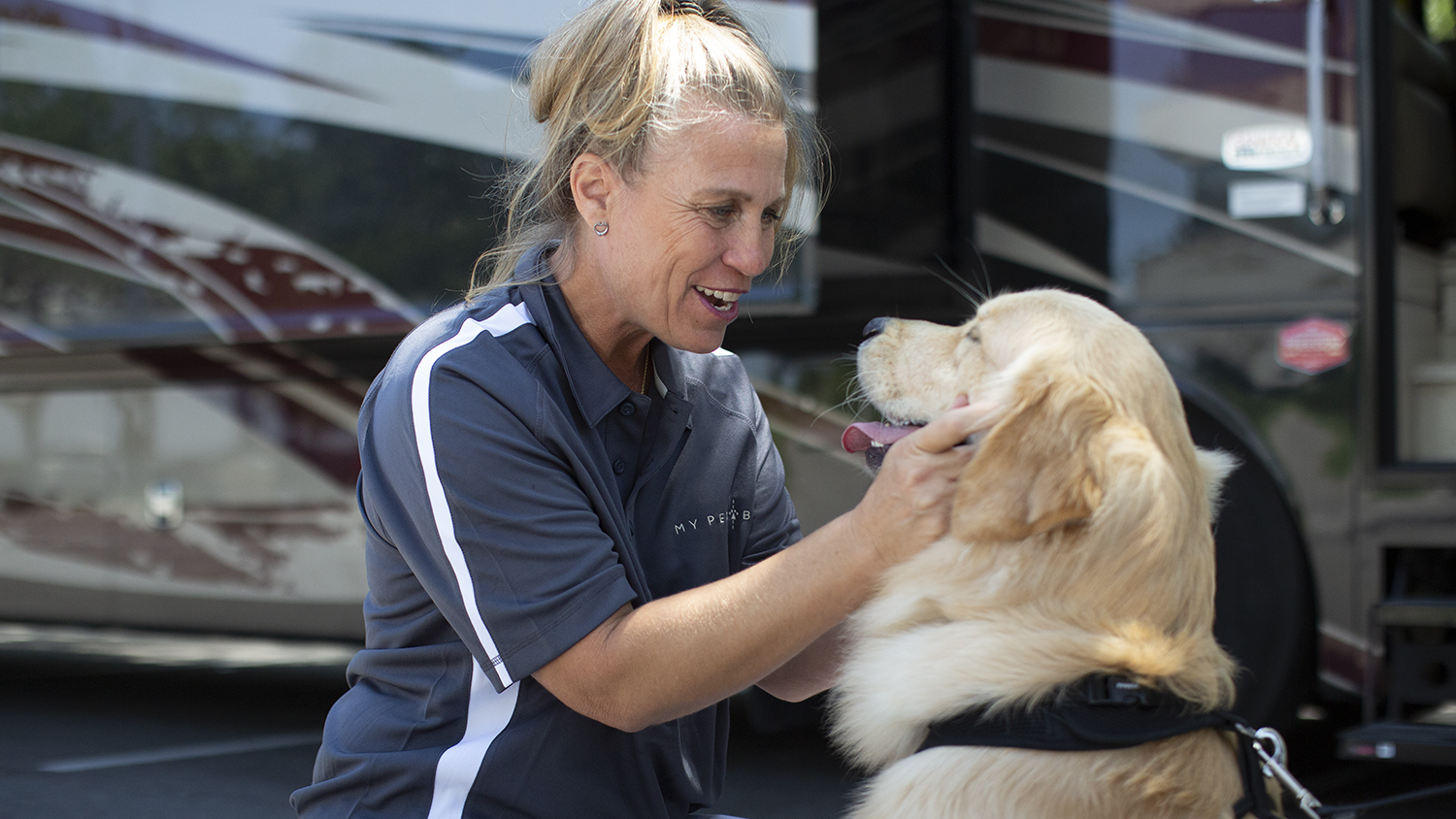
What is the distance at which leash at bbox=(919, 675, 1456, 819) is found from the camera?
5.68 feet

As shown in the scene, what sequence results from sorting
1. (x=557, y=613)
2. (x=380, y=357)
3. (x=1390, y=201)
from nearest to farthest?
(x=557, y=613)
(x=1390, y=201)
(x=380, y=357)

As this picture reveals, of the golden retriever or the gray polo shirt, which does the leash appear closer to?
the golden retriever

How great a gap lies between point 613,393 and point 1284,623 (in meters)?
2.70

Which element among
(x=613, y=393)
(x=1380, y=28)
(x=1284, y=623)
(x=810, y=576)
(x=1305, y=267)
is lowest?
(x=1284, y=623)

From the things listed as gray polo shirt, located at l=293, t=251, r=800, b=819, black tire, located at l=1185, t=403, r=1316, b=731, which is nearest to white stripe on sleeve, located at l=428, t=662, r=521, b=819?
gray polo shirt, located at l=293, t=251, r=800, b=819

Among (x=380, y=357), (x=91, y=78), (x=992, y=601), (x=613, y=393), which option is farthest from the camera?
(x=91, y=78)

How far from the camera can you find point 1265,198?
12.5ft

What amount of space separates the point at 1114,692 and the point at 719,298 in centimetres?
87

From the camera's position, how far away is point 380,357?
455cm

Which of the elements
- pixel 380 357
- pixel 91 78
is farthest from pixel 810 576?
pixel 91 78

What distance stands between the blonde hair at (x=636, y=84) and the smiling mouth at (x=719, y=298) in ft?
0.70

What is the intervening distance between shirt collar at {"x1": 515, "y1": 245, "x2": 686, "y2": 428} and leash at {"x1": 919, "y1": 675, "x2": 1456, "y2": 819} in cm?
73

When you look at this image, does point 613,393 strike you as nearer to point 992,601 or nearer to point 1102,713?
point 992,601

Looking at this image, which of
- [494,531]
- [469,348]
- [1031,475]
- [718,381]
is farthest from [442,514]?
[1031,475]
